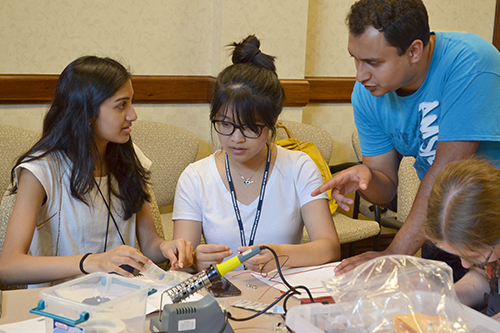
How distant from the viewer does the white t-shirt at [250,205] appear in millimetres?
1644

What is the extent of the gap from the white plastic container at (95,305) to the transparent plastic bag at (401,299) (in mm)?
374

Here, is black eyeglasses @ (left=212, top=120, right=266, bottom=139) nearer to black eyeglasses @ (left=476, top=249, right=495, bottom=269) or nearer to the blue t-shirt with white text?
the blue t-shirt with white text

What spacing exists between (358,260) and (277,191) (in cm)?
43

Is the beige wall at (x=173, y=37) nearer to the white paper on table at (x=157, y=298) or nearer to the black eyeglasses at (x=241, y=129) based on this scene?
the black eyeglasses at (x=241, y=129)

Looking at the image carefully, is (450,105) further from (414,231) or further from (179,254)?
(179,254)

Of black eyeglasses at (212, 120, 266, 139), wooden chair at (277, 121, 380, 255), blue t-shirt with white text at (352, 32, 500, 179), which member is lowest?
wooden chair at (277, 121, 380, 255)

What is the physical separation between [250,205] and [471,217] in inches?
29.6

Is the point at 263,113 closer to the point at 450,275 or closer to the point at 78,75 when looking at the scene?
the point at 78,75

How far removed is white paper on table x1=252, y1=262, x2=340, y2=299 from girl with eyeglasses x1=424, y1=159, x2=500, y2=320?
0.31 m

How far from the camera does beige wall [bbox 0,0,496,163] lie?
270 centimetres

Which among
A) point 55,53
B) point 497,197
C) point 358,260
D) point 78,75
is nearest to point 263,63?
point 78,75

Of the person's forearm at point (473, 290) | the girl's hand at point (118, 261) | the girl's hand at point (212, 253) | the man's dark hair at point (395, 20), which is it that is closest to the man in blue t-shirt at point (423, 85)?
the man's dark hair at point (395, 20)

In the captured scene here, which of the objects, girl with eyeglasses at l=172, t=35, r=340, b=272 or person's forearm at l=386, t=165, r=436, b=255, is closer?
person's forearm at l=386, t=165, r=436, b=255

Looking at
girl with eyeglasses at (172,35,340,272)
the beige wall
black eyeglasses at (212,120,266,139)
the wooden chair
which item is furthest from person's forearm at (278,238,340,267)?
the beige wall
